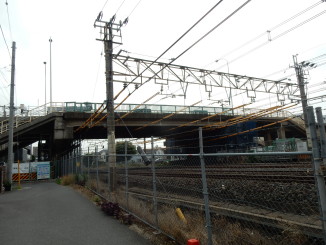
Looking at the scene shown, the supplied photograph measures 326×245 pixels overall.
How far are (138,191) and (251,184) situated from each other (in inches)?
186

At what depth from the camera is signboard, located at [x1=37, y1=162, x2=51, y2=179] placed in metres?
25.7

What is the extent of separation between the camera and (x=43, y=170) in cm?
2605

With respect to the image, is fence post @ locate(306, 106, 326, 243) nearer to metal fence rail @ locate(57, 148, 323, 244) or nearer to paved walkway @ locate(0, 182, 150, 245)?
metal fence rail @ locate(57, 148, 323, 244)

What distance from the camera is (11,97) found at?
19266 millimetres

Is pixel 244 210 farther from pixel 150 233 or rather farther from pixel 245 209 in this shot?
pixel 150 233

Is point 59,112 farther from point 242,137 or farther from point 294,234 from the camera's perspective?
point 294,234

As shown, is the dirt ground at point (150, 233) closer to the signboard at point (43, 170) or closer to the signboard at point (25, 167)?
the signboard at point (43, 170)

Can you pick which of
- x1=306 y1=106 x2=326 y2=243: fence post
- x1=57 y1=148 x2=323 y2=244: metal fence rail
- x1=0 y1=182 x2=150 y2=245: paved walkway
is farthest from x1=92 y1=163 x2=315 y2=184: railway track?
x1=0 y1=182 x2=150 y2=245: paved walkway

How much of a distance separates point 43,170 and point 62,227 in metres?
21.2

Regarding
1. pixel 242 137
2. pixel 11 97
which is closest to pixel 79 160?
pixel 11 97

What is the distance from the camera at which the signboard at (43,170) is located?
25.7 m

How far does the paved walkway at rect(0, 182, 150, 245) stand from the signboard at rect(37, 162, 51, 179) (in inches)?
651

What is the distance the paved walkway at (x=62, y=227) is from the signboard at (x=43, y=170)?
651 inches

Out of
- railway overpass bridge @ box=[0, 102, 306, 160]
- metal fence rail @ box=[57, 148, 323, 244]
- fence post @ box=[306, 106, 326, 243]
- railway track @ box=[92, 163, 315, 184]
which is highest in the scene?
railway overpass bridge @ box=[0, 102, 306, 160]
